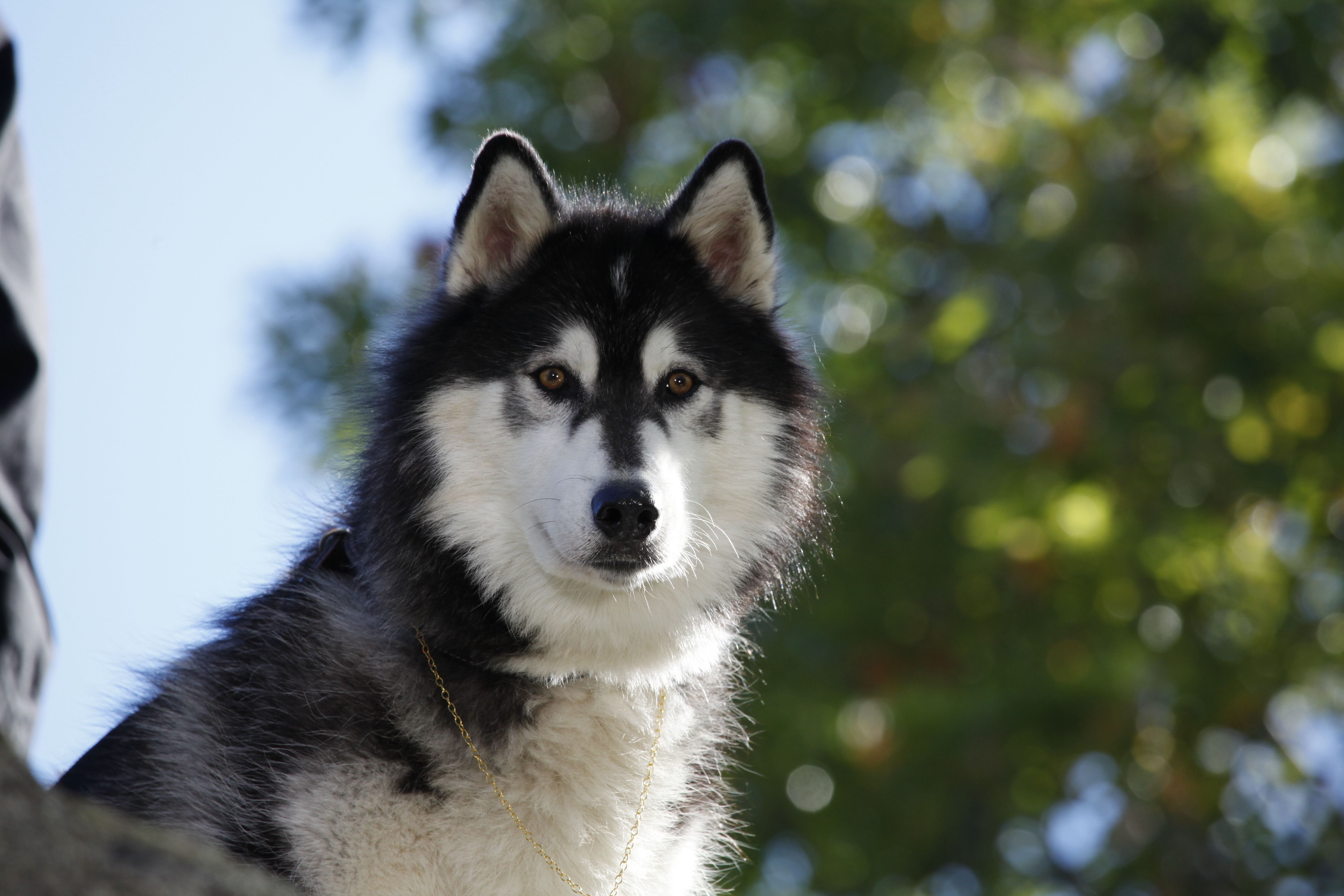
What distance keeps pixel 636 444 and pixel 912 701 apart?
597cm

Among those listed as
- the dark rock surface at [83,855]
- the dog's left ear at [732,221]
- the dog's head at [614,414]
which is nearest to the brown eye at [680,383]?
the dog's head at [614,414]

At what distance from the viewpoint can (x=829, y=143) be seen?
1110cm

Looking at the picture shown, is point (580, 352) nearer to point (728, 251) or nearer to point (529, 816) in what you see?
point (728, 251)

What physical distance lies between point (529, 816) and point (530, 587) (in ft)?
2.00

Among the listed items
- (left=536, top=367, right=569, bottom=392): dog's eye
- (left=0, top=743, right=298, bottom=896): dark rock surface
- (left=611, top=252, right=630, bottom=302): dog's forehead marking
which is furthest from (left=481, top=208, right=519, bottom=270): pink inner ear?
(left=0, top=743, right=298, bottom=896): dark rock surface

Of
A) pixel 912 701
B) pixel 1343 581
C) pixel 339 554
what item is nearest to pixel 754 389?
pixel 339 554

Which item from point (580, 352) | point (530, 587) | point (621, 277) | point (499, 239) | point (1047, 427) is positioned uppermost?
point (499, 239)

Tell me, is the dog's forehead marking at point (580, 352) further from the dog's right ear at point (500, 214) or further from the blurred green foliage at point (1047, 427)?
the blurred green foliage at point (1047, 427)

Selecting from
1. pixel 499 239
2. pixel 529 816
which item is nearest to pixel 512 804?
pixel 529 816

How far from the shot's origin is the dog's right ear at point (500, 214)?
349 centimetres

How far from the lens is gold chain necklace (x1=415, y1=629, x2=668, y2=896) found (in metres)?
2.94

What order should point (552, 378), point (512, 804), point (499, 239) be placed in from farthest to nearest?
point (499, 239)
point (552, 378)
point (512, 804)

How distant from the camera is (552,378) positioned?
11.1 feet

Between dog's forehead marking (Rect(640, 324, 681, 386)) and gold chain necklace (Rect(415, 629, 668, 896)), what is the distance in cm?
90
